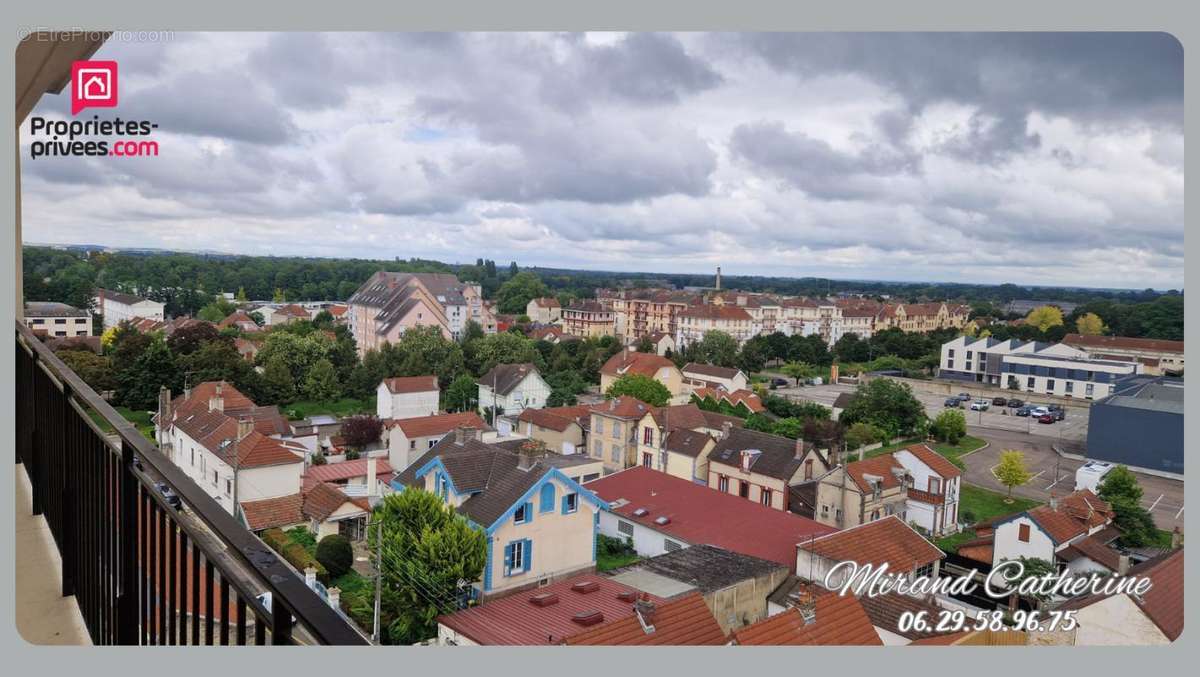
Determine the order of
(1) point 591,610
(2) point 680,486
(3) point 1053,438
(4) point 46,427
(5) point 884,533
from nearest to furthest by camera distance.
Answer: (4) point 46,427, (1) point 591,610, (5) point 884,533, (2) point 680,486, (3) point 1053,438

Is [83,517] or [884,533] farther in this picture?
[884,533]

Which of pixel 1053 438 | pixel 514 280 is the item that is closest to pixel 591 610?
pixel 1053 438

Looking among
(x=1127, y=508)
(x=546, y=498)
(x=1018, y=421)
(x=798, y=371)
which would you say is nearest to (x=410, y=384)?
(x=546, y=498)

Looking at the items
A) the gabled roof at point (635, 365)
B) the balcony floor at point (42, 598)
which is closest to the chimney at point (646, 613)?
the balcony floor at point (42, 598)

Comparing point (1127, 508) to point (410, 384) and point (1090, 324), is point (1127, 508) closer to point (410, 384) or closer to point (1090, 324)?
point (1090, 324)

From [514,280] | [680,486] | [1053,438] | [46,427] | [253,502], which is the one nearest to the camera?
[46,427]

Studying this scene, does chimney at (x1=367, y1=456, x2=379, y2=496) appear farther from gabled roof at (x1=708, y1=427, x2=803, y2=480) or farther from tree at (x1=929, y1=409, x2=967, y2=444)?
tree at (x1=929, y1=409, x2=967, y2=444)

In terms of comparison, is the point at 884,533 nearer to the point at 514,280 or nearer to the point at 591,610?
the point at 591,610
